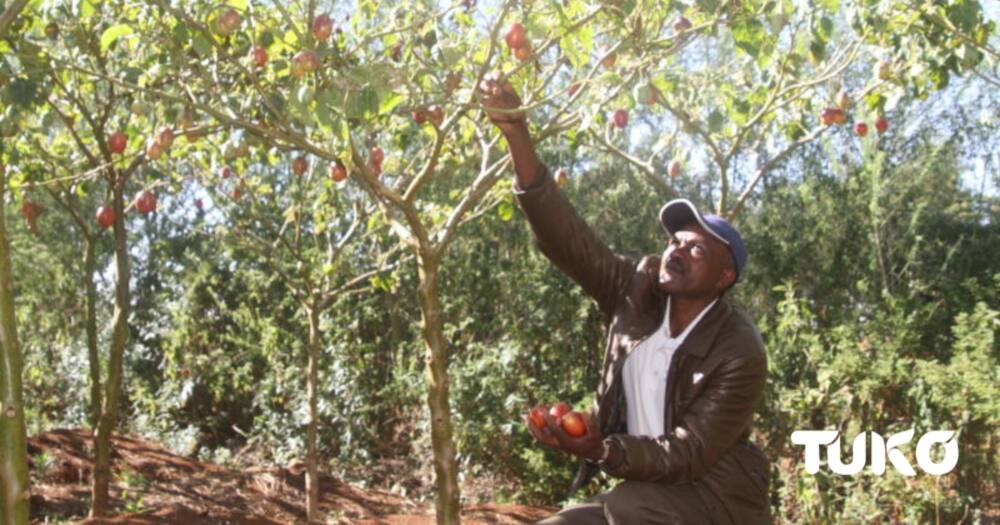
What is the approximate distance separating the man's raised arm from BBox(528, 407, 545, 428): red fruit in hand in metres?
0.67

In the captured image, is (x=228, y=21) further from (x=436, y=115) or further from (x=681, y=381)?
(x=681, y=381)

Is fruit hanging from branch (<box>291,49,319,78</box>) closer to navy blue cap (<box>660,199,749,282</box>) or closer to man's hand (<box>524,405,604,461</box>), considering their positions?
navy blue cap (<box>660,199,749,282</box>)

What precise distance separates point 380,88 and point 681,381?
1.10 m

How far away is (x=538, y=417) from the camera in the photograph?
7.42 ft

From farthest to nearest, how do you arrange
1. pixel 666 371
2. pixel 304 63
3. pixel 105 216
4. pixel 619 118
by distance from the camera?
pixel 105 216, pixel 619 118, pixel 304 63, pixel 666 371

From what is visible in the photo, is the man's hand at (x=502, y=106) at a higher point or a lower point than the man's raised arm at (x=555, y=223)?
higher

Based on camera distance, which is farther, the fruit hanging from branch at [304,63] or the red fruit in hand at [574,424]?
the fruit hanging from branch at [304,63]

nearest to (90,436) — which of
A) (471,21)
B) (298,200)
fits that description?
(298,200)

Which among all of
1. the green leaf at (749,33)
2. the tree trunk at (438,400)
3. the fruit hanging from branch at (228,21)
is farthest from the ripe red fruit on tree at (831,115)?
the fruit hanging from branch at (228,21)

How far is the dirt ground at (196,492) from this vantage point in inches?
288

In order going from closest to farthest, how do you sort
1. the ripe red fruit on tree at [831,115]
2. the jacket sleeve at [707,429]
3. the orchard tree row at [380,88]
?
the jacket sleeve at [707,429]
the orchard tree row at [380,88]
the ripe red fruit on tree at [831,115]

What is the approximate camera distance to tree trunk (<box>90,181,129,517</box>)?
6109 mm
